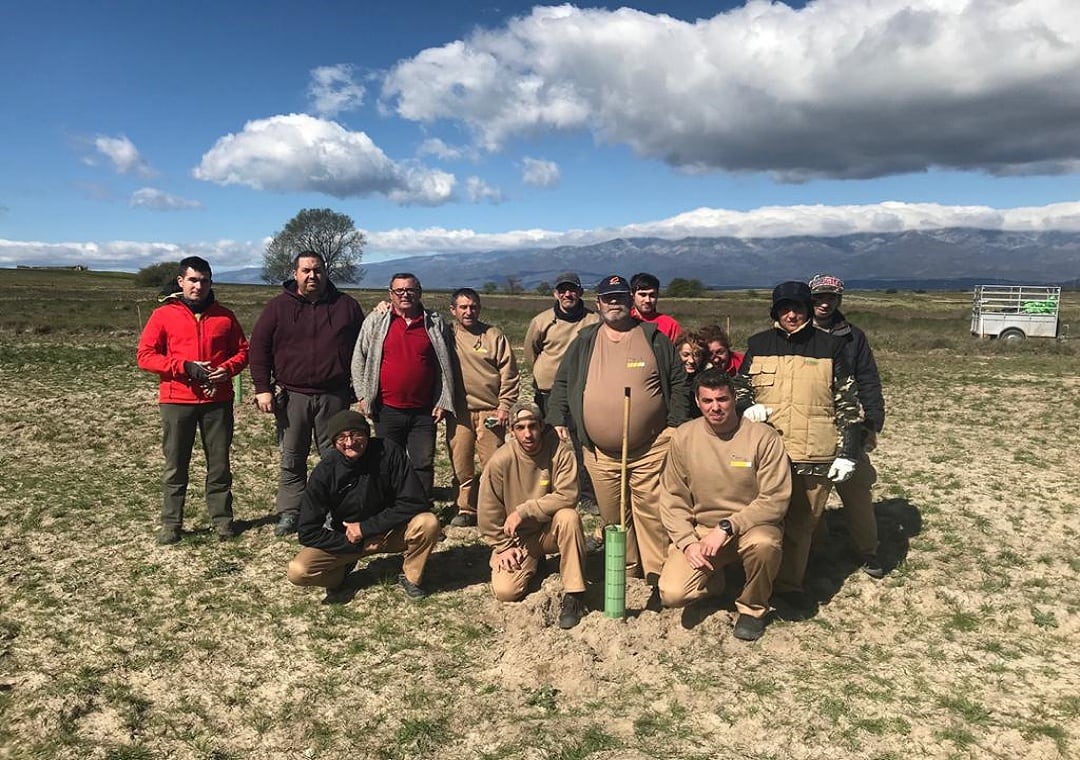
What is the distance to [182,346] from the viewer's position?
6.12 m

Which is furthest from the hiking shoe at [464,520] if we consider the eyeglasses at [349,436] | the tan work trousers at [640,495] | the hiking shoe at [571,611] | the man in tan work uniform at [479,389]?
the eyeglasses at [349,436]

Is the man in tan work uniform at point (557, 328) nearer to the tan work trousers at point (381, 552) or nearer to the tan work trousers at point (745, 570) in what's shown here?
the tan work trousers at point (381, 552)

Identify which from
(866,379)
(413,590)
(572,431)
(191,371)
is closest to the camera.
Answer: (866,379)

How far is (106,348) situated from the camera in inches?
843

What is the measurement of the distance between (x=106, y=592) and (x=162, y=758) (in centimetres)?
238

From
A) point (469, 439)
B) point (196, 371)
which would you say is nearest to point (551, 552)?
point (469, 439)

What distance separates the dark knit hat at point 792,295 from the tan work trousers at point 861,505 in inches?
58.7

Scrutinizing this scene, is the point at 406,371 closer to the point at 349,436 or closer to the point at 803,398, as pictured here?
the point at 349,436

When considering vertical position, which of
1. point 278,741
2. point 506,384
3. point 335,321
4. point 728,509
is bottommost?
point 278,741

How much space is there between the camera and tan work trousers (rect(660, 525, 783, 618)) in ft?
15.7

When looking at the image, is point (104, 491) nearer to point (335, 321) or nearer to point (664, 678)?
point (335, 321)

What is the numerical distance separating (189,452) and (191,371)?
2.98ft

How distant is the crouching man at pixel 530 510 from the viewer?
5.16m

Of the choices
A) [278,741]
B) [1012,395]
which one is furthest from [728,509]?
[1012,395]
